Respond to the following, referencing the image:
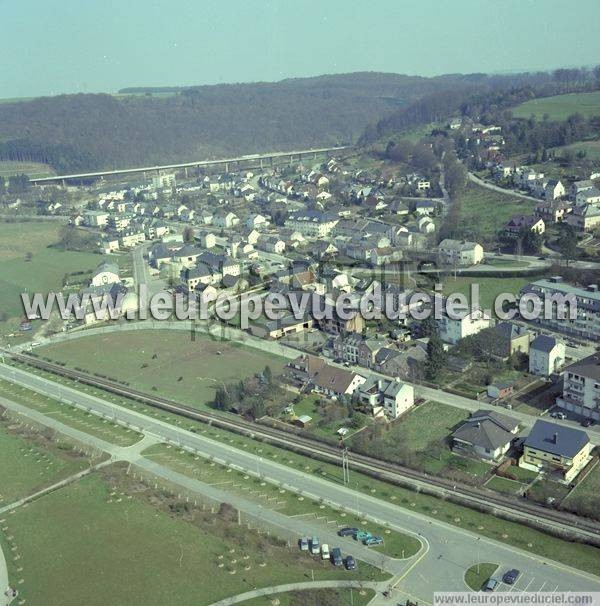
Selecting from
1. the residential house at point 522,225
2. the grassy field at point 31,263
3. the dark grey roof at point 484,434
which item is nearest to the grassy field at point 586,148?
the residential house at point 522,225

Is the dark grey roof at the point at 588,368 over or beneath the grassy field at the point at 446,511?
over

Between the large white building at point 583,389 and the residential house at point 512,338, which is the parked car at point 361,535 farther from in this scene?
the residential house at point 512,338

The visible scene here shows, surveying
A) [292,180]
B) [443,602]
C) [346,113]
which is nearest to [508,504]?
[443,602]

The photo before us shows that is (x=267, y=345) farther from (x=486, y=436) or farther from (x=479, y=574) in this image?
(x=479, y=574)

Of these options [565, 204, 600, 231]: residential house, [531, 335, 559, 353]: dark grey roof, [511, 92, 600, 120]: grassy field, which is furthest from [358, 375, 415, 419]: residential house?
[511, 92, 600, 120]: grassy field

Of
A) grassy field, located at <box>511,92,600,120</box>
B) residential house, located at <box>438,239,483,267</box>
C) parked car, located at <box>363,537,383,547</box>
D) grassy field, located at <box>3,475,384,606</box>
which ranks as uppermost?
grassy field, located at <box>511,92,600,120</box>

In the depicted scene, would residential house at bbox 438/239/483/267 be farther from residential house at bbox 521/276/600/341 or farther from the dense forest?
the dense forest

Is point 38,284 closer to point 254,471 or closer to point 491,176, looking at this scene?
point 254,471
